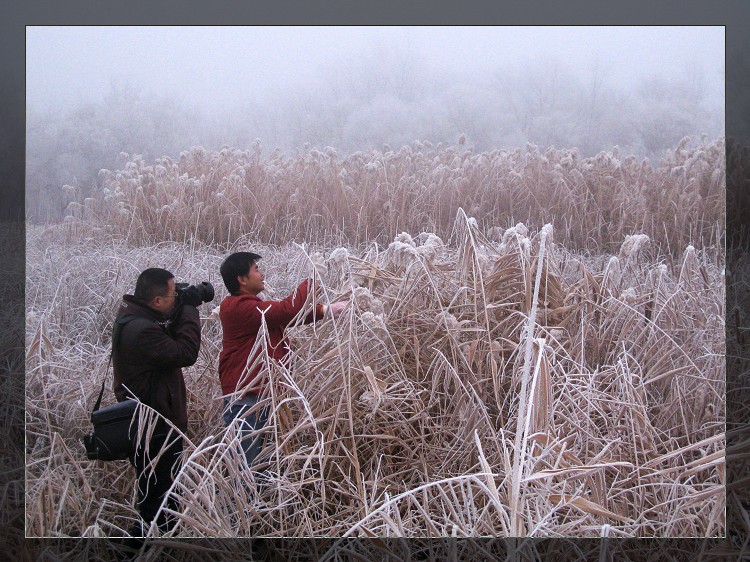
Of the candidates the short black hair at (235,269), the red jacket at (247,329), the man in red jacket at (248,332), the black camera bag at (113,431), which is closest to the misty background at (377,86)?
the short black hair at (235,269)

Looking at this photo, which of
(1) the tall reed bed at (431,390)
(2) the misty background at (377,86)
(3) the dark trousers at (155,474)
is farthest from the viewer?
(2) the misty background at (377,86)

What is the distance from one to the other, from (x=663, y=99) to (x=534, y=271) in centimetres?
96

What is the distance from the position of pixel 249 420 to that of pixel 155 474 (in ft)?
1.50

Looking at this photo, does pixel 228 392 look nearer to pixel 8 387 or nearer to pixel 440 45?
pixel 8 387

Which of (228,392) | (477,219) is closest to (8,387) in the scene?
(228,392)

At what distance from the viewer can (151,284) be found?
3971mm

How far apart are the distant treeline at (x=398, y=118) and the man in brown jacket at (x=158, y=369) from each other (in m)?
0.63

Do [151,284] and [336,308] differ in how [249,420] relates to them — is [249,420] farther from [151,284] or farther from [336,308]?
[151,284]

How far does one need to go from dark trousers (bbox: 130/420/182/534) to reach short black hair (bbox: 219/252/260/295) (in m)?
0.67

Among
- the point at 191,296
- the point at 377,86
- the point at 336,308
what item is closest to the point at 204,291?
the point at 191,296

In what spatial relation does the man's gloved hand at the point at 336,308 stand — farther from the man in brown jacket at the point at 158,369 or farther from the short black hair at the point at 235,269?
the man in brown jacket at the point at 158,369

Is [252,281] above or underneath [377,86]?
underneath

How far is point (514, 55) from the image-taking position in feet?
13.3

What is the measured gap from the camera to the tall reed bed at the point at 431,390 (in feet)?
12.4
